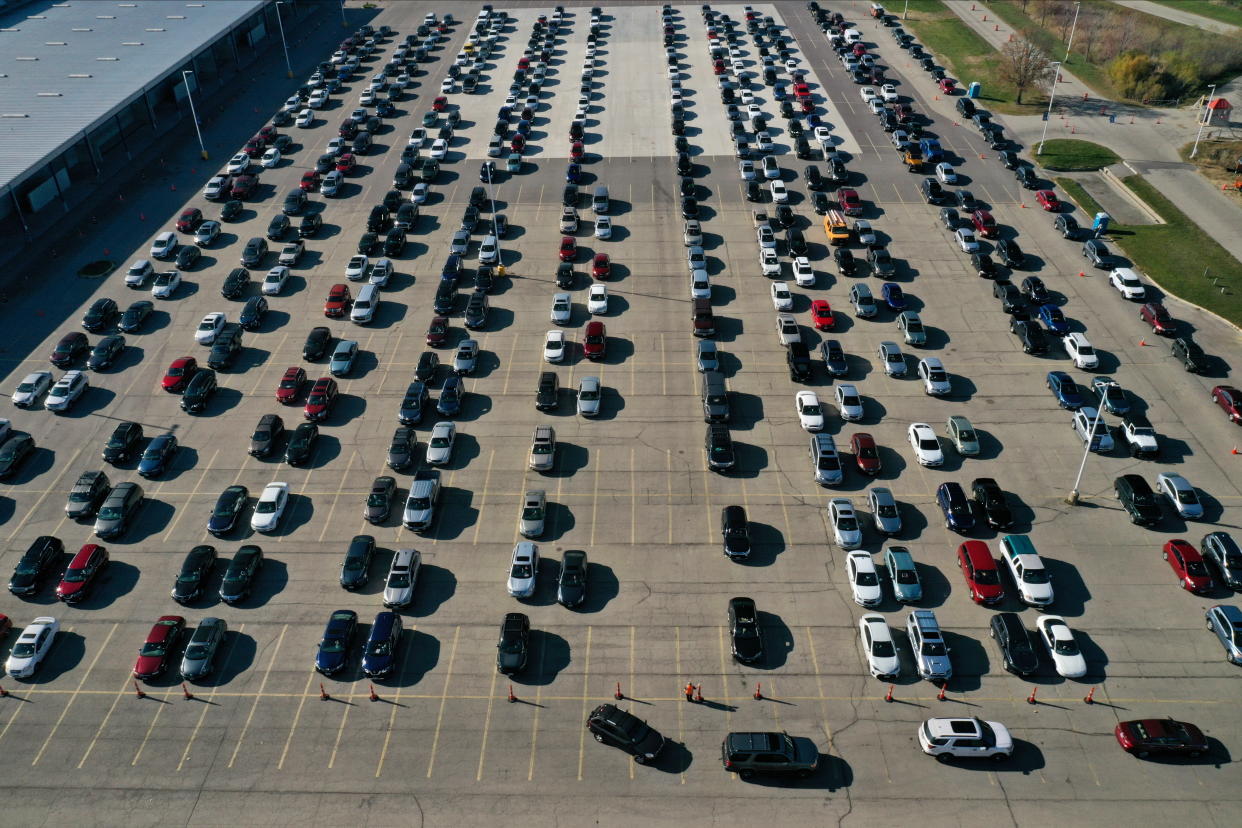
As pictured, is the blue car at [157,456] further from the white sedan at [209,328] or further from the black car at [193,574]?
the white sedan at [209,328]

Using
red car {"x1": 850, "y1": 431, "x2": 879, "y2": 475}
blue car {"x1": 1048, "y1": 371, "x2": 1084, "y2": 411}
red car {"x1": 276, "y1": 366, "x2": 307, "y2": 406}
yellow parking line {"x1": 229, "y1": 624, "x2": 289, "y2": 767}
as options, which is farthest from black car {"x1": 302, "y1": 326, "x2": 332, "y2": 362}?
blue car {"x1": 1048, "y1": 371, "x2": 1084, "y2": 411}

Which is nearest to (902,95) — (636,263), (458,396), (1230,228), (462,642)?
(1230,228)

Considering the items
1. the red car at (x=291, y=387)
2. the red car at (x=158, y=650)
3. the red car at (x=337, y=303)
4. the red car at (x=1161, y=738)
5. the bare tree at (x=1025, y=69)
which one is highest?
the bare tree at (x=1025, y=69)

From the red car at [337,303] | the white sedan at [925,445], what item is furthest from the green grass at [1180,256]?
the red car at [337,303]

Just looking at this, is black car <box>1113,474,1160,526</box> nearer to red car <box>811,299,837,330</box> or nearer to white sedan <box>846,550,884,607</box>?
white sedan <box>846,550,884,607</box>

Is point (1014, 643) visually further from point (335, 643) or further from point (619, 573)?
point (335, 643)
